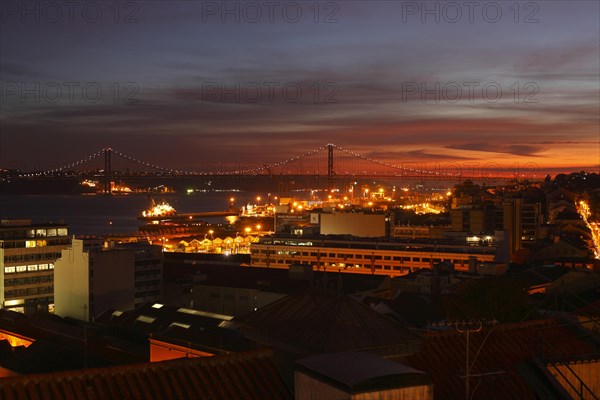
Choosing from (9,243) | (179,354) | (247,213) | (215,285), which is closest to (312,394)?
(179,354)

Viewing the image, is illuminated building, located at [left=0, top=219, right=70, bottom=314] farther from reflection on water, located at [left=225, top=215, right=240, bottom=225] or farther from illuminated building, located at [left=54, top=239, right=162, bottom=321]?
reflection on water, located at [left=225, top=215, right=240, bottom=225]

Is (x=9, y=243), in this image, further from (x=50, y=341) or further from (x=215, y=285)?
(x=50, y=341)

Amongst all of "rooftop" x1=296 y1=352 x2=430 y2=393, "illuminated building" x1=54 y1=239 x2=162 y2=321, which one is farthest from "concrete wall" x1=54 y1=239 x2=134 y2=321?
"rooftop" x1=296 y1=352 x2=430 y2=393

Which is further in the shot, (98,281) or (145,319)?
(98,281)

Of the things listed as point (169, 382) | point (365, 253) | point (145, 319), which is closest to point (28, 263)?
point (145, 319)

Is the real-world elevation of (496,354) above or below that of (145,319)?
above

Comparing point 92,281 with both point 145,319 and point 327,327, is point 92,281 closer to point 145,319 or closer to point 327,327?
point 145,319
